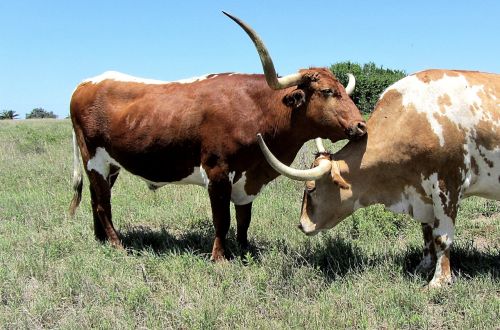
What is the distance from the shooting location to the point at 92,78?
6.39 metres

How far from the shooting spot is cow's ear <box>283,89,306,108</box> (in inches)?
193

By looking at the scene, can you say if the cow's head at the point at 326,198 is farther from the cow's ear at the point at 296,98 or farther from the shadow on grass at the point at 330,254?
the cow's ear at the point at 296,98

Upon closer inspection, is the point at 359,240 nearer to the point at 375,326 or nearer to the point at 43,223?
the point at 375,326

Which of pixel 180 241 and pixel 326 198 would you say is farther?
pixel 180 241

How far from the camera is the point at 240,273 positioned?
4.82m

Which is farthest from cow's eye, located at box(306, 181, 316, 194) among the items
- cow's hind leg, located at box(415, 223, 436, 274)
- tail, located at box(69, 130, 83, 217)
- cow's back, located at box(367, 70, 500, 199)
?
tail, located at box(69, 130, 83, 217)

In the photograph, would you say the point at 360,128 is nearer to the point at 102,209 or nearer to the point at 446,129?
the point at 446,129

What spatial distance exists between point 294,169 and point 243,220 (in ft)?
4.48

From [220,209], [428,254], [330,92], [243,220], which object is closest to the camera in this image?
[330,92]

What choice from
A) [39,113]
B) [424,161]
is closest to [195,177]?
[424,161]

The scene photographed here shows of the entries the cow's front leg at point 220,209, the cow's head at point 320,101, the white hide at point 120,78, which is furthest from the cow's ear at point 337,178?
the white hide at point 120,78

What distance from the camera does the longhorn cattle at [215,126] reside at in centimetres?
485

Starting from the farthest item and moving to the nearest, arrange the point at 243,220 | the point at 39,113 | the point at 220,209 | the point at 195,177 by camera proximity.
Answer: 1. the point at 39,113
2. the point at 243,220
3. the point at 195,177
4. the point at 220,209

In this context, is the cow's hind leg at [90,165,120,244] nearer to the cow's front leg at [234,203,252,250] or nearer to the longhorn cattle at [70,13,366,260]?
the longhorn cattle at [70,13,366,260]
